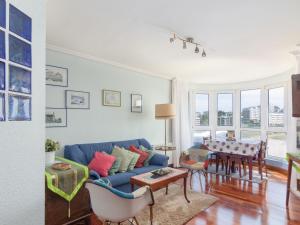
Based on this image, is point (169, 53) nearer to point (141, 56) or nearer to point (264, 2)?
point (141, 56)

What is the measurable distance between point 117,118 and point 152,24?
2337 mm

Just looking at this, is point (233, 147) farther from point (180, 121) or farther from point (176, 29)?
point (176, 29)

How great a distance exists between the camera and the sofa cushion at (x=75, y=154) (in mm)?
3345

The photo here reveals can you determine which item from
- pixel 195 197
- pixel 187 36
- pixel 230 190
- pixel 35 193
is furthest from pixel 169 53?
pixel 35 193

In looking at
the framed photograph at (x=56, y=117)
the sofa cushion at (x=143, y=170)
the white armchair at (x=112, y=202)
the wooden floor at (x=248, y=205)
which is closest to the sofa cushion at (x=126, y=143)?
the sofa cushion at (x=143, y=170)

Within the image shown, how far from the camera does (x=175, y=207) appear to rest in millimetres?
3094

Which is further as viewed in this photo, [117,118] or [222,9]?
[117,118]

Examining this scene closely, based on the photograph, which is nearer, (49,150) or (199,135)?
(49,150)

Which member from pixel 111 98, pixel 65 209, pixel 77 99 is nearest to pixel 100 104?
pixel 111 98

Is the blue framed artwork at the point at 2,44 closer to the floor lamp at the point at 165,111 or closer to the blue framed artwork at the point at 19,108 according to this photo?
the blue framed artwork at the point at 19,108

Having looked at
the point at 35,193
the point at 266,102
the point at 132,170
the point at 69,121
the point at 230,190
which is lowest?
the point at 230,190

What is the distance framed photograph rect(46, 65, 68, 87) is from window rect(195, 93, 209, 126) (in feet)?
Result: 14.8

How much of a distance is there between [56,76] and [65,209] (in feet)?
6.71

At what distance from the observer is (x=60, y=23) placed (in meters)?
2.58
